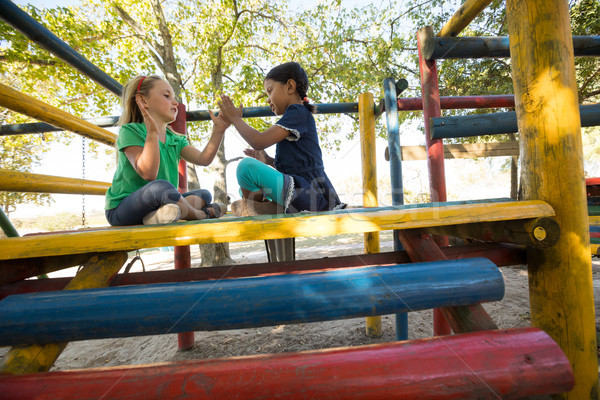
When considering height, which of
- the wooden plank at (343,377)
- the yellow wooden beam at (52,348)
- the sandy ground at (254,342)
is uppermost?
the yellow wooden beam at (52,348)

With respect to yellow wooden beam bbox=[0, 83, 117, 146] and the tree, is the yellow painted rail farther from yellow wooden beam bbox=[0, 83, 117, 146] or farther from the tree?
the tree

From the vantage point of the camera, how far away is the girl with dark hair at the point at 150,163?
1.17 meters

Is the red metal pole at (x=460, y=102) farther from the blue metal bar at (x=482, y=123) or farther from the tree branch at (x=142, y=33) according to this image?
the tree branch at (x=142, y=33)

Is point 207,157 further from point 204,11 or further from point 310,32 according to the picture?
point 310,32

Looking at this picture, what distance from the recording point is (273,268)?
1.28m

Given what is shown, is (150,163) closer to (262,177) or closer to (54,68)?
(262,177)

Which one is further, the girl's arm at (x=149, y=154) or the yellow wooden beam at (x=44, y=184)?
the yellow wooden beam at (x=44, y=184)

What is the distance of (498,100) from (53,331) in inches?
107

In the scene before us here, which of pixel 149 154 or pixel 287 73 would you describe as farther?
pixel 287 73

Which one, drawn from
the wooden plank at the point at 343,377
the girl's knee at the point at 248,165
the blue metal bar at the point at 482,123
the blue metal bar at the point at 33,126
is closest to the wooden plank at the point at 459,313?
the wooden plank at the point at 343,377

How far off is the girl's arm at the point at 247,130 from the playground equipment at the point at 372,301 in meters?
0.67

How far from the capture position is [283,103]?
175cm

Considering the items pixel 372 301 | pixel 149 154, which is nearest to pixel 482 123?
pixel 372 301

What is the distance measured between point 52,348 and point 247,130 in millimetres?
1051
